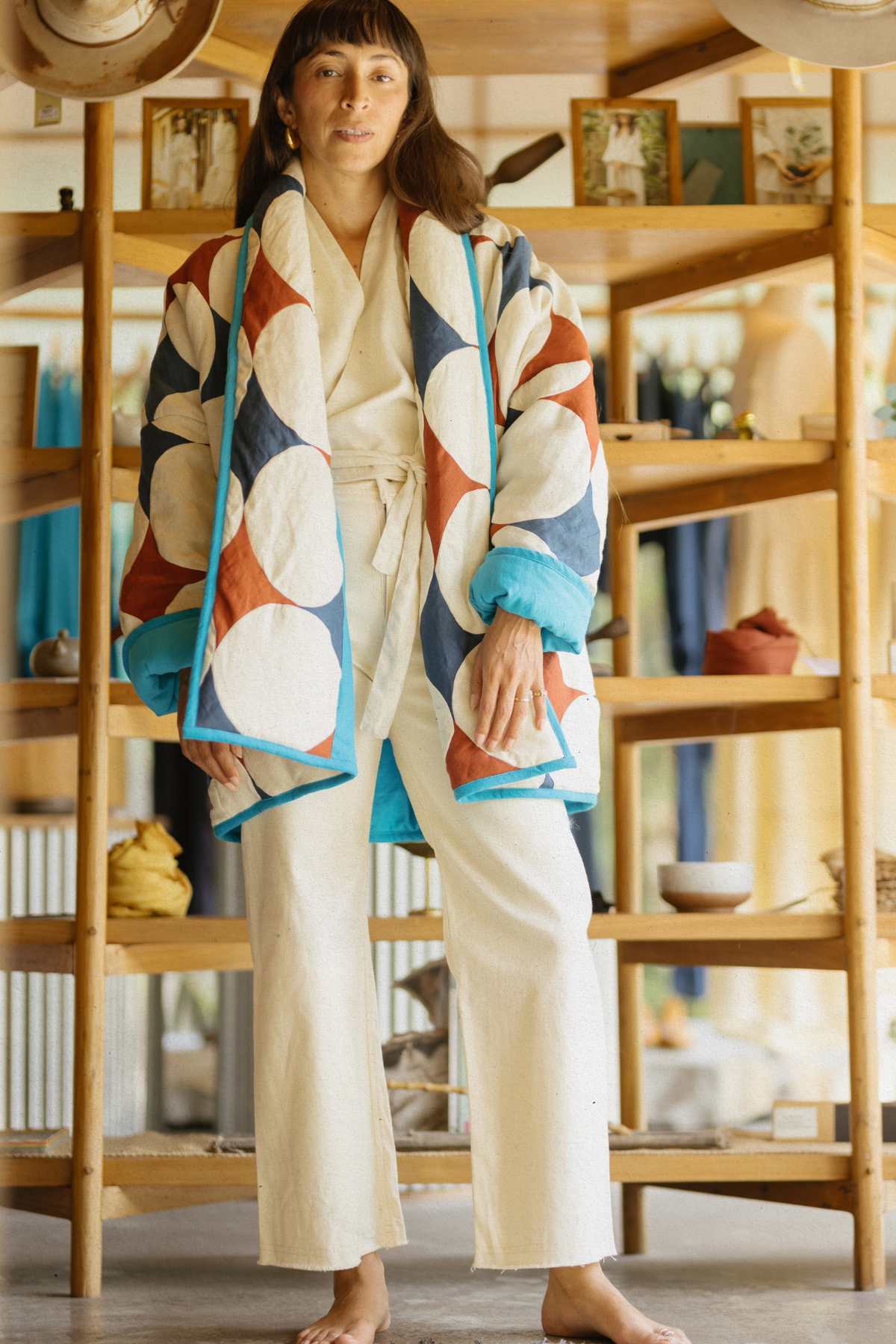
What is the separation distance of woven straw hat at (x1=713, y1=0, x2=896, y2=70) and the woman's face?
512 mm

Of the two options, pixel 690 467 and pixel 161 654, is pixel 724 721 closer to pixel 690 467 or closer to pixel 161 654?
pixel 690 467

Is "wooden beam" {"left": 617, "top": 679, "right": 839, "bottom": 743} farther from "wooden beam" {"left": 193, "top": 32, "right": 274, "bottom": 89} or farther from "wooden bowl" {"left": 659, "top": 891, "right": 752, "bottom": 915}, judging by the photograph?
"wooden beam" {"left": 193, "top": 32, "right": 274, "bottom": 89}

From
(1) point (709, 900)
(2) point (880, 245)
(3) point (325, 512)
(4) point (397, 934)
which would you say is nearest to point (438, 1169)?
(4) point (397, 934)

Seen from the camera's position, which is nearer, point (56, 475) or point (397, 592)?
point (397, 592)

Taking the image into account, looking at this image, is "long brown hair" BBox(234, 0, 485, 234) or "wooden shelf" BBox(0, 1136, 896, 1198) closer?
"long brown hair" BBox(234, 0, 485, 234)

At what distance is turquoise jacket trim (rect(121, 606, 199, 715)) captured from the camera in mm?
1759

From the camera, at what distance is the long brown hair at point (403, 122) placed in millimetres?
1820

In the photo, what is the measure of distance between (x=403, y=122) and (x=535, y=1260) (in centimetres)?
131

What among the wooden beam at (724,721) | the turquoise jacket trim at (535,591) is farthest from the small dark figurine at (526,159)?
the turquoise jacket trim at (535,591)

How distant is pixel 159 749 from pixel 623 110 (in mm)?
1874

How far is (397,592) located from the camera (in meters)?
1.74

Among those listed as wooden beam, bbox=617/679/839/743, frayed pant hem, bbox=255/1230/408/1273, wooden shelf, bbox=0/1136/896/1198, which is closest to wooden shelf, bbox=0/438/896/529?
wooden beam, bbox=617/679/839/743

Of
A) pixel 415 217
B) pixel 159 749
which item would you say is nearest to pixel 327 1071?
pixel 415 217

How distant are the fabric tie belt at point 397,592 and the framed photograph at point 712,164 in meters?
0.98
